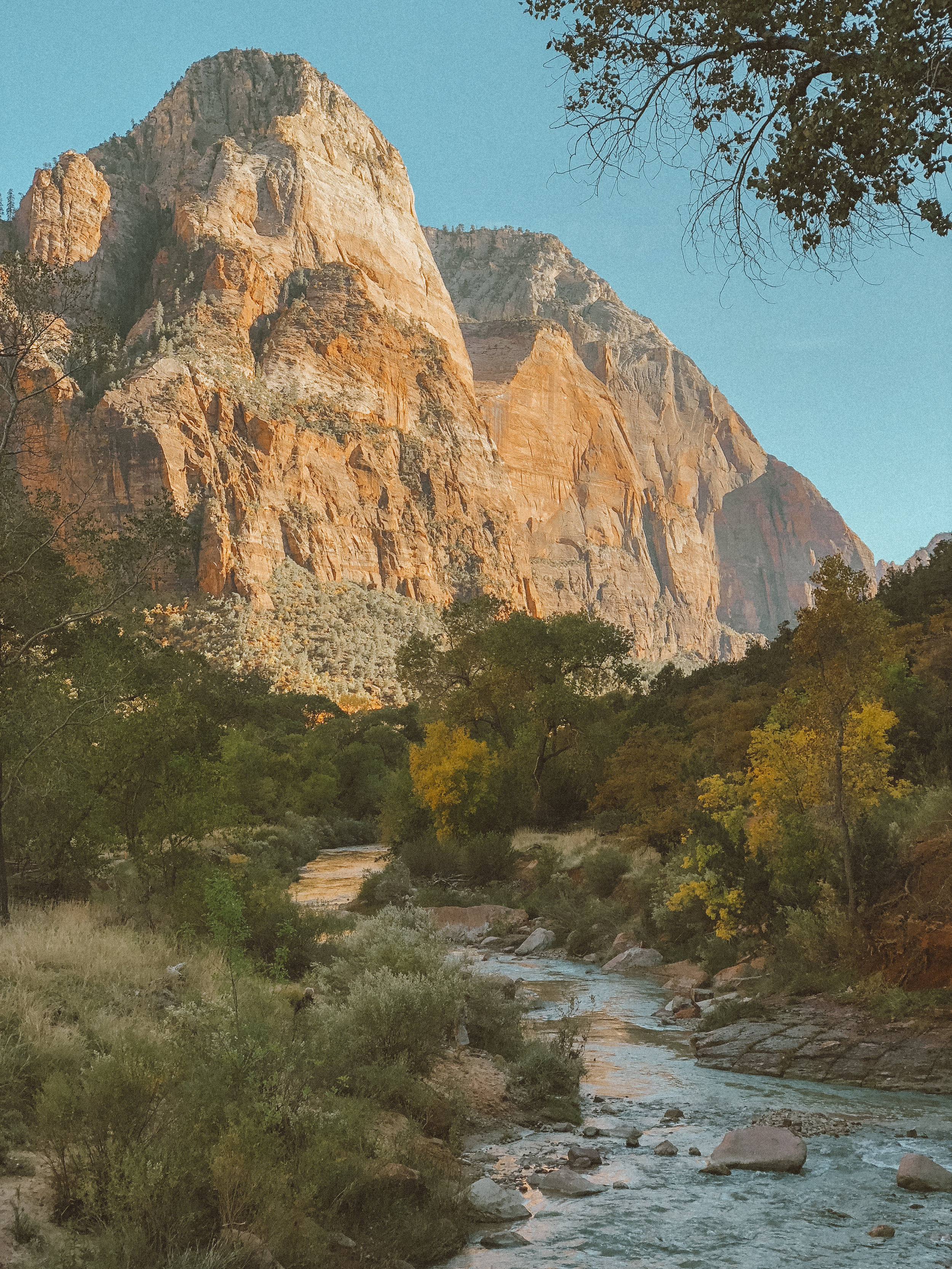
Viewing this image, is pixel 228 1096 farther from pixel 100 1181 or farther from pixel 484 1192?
pixel 484 1192

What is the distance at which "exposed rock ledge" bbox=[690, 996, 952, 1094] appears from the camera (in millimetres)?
10031

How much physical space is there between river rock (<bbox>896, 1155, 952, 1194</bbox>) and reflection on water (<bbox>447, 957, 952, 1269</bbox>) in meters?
0.09

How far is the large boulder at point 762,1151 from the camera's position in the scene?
788 cm

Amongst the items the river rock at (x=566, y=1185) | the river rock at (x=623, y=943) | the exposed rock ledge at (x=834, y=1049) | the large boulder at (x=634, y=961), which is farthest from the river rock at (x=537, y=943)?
the river rock at (x=566, y=1185)

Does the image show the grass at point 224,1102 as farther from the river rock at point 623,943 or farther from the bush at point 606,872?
the bush at point 606,872

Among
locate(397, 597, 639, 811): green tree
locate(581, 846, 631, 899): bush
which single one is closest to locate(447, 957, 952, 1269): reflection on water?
locate(581, 846, 631, 899): bush

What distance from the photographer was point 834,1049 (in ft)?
35.4

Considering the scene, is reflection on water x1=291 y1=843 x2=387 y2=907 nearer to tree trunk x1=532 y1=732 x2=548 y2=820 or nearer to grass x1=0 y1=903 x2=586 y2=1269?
tree trunk x1=532 y1=732 x2=548 y2=820

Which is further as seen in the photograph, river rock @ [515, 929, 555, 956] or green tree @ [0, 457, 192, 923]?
river rock @ [515, 929, 555, 956]

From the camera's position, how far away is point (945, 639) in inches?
848

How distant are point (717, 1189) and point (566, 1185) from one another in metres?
1.17

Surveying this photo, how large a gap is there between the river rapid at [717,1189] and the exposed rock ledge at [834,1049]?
230 millimetres

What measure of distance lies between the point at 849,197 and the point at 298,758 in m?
43.3

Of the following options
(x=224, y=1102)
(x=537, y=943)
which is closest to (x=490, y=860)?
(x=537, y=943)
